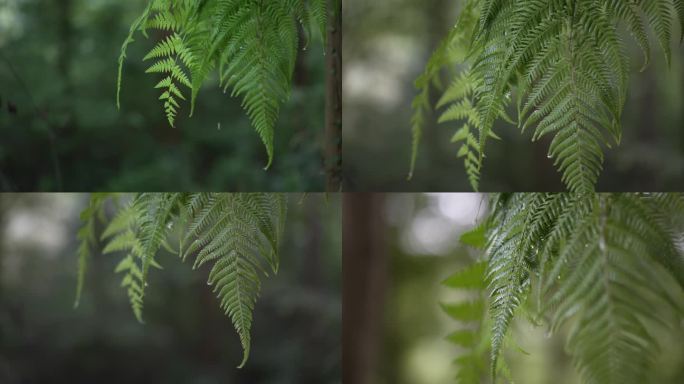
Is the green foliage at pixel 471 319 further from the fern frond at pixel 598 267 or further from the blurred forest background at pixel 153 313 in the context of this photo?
the blurred forest background at pixel 153 313

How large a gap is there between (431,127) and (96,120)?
701 mm

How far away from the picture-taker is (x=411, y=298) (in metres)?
1.14

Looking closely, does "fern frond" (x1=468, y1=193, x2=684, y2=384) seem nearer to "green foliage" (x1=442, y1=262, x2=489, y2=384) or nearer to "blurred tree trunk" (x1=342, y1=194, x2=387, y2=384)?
"green foliage" (x1=442, y1=262, x2=489, y2=384)

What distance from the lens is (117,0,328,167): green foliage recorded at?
17.7 inches

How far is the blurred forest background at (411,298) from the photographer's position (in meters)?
1.04

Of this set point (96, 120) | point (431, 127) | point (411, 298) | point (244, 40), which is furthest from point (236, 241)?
point (96, 120)

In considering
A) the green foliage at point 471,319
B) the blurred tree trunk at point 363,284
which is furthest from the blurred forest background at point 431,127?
the green foliage at point 471,319

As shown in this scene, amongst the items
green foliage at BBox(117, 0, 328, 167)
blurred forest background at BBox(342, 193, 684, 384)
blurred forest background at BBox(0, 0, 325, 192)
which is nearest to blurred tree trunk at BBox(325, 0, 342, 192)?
green foliage at BBox(117, 0, 328, 167)

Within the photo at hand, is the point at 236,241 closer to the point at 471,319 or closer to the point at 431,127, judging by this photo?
the point at 471,319

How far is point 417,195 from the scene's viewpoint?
120cm

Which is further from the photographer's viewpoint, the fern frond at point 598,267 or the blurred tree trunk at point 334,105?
the blurred tree trunk at point 334,105

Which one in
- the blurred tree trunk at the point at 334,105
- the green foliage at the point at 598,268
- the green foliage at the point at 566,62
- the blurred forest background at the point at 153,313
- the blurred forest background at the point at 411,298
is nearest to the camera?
the green foliage at the point at 598,268

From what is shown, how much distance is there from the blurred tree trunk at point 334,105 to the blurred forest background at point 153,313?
0.33m

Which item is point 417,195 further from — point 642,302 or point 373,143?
point 642,302
